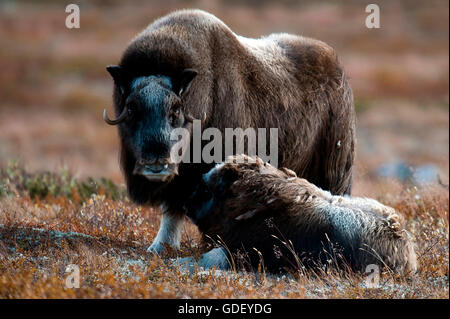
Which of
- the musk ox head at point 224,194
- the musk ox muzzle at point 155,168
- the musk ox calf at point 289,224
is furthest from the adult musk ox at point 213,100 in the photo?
the musk ox calf at point 289,224

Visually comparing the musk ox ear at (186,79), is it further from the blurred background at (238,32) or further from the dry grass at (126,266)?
the blurred background at (238,32)

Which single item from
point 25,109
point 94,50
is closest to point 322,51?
point 25,109

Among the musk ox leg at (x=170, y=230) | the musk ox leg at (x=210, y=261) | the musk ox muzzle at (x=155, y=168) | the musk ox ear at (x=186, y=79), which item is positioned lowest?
the musk ox leg at (x=210, y=261)

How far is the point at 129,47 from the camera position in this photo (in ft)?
15.6

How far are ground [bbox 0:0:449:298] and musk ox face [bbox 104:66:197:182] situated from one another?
634 mm

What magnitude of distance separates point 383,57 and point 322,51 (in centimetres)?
2387

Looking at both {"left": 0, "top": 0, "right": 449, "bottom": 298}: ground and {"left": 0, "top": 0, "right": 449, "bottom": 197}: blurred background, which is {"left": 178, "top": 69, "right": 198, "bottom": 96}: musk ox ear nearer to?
{"left": 0, "top": 0, "right": 449, "bottom": 298}: ground

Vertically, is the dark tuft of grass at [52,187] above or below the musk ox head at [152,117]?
below

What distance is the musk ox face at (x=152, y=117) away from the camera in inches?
171

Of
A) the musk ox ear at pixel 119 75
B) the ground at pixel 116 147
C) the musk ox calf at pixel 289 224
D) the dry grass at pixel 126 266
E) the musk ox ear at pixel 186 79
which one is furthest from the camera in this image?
the musk ox ear at pixel 119 75

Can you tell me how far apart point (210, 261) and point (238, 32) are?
22367 millimetres

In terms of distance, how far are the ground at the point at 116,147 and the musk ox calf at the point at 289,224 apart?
157 millimetres

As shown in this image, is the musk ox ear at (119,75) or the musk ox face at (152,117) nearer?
the musk ox face at (152,117)

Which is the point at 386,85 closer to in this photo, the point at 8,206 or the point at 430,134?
the point at 430,134
